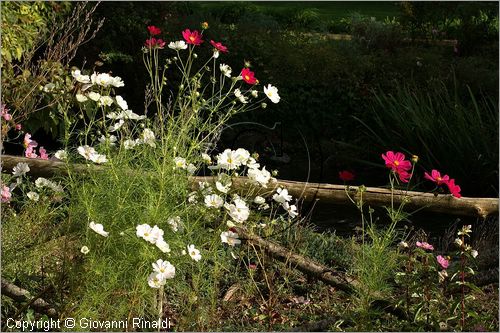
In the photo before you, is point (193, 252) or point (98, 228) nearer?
point (98, 228)

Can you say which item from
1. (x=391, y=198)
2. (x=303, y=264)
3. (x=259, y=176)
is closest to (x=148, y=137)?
(x=259, y=176)

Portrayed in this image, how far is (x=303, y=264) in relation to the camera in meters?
5.04

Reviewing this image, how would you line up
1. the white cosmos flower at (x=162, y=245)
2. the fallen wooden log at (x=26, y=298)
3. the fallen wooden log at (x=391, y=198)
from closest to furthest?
the white cosmos flower at (x=162, y=245), the fallen wooden log at (x=26, y=298), the fallen wooden log at (x=391, y=198)

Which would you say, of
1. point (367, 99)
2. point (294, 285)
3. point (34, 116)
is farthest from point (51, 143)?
point (294, 285)

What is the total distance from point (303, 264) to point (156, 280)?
1.42 m

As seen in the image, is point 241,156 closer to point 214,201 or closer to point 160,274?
point 214,201

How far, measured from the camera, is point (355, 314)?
4.49 metres

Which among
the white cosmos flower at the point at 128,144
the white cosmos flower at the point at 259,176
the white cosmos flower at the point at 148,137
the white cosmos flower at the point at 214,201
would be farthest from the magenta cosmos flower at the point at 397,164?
the white cosmos flower at the point at 128,144

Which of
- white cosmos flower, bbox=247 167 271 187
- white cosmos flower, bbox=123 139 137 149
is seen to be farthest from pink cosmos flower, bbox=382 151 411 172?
white cosmos flower, bbox=123 139 137 149

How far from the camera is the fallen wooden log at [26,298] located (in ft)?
13.9

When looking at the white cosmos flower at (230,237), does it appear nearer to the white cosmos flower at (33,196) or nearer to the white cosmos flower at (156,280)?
the white cosmos flower at (156,280)

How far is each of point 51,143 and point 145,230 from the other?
654 cm

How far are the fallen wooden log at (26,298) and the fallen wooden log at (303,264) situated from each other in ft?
4.18

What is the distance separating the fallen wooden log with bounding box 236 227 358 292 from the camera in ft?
15.9
